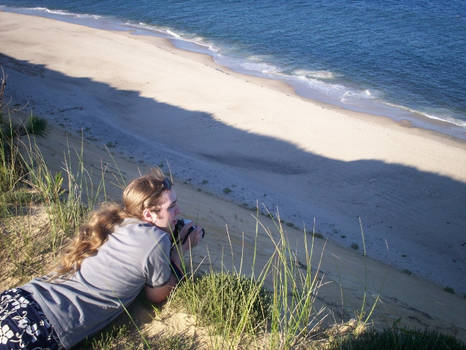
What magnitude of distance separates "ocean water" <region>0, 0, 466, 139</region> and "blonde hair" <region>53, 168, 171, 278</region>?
15.4 m

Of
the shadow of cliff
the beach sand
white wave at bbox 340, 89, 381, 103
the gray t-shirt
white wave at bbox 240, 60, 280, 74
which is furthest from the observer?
white wave at bbox 240, 60, 280, 74

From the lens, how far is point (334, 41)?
84.7 ft

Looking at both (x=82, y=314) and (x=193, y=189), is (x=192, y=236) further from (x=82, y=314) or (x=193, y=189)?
(x=193, y=189)

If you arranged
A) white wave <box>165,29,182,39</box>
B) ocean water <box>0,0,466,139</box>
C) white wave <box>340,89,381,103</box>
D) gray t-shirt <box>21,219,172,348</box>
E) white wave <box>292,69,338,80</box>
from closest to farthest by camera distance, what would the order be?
gray t-shirt <box>21,219,172,348</box>, white wave <box>340,89,381,103</box>, ocean water <box>0,0,466,139</box>, white wave <box>292,69,338,80</box>, white wave <box>165,29,182,39</box>

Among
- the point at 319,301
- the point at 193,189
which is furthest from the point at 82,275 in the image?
the point at 193,189

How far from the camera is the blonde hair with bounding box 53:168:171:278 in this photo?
2838 mm

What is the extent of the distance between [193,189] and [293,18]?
2675 centimetres

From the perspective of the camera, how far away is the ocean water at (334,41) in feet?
60.5

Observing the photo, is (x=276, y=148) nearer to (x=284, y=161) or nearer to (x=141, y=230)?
(x=284, y=161)

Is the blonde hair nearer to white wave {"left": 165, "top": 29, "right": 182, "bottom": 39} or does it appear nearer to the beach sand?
the beach sand

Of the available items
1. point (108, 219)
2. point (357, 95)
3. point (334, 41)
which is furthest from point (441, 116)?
point (108, 219)

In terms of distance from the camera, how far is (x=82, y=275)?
271 centimetres

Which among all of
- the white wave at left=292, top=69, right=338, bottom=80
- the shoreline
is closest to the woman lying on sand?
the shoreline

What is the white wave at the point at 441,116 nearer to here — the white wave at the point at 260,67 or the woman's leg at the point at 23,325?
the white wave at the point at 260,67
